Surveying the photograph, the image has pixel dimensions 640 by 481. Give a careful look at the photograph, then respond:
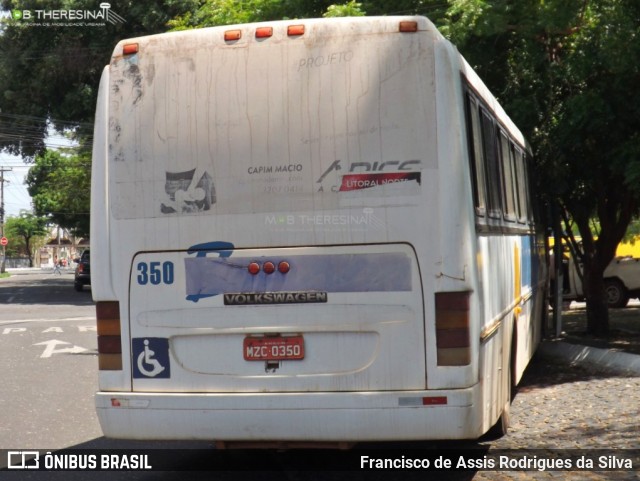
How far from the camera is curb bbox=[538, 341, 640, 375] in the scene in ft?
39.3

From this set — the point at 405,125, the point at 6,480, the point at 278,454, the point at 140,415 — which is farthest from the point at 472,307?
the point at 6,480

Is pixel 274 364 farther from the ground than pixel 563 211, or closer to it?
closer to it

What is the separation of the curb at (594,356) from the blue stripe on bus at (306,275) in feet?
21.4

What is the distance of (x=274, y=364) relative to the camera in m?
6.23

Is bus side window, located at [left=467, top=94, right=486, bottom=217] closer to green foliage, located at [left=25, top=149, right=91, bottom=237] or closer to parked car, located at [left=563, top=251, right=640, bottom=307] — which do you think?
parked car, located at [left=563, top=251, right=640, bottom=307]

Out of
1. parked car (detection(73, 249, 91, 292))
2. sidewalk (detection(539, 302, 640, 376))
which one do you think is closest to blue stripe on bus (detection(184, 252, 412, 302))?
sidewalk (detection(539, 302, 640, 376))

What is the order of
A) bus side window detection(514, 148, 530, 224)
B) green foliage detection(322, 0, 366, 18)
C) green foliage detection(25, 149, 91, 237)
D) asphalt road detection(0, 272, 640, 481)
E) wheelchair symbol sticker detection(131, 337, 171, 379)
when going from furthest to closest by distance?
green foliage detection(25, 149, 91, 237), green foliage detection(322, 0, 366, 18), bus side window detection(514, 148, 530, 224), asphalt road detection(0, 272, 640, 481), wheelchair symbol sticker detection(131, 337, 171, 379)

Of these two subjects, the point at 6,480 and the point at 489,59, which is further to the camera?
the point at 489,59

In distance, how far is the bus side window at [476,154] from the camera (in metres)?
6.54

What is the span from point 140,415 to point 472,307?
2.18m

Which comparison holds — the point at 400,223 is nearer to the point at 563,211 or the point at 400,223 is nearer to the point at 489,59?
the point at 489,59

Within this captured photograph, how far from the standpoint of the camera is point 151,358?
6410mm

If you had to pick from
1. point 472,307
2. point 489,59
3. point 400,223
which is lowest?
point 472,307

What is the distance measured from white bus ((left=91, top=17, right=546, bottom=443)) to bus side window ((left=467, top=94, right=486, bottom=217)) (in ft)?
0.17
